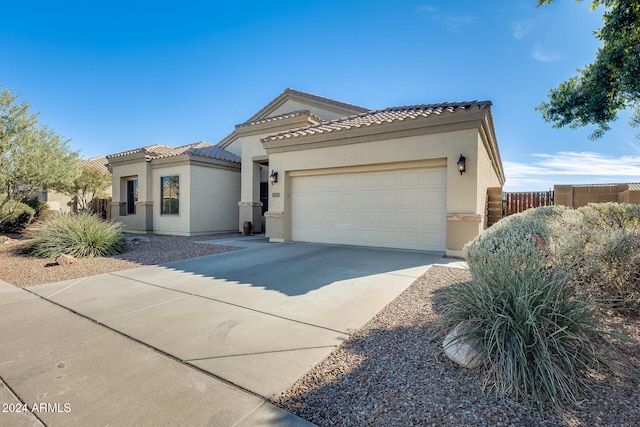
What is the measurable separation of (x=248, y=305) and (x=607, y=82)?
1020 cm

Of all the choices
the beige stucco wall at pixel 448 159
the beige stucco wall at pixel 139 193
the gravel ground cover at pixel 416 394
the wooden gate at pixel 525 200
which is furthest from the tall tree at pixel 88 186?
the wooden gate at pixel 525 200

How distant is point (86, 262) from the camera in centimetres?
812

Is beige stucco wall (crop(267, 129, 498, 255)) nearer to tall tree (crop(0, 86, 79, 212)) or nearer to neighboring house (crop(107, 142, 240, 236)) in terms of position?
neighboring house (crop(107, 142, 240, 236))

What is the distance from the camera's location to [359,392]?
7.80 feet

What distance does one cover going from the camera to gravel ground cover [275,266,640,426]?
79.4 inches

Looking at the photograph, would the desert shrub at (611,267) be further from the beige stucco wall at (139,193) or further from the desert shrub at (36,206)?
the desert shrub at (36,206)

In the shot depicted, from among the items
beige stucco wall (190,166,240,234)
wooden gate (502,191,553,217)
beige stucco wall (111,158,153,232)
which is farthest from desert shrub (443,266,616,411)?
beige stucco wall (111,158,153,232)

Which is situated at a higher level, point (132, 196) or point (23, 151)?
point (23, 151)

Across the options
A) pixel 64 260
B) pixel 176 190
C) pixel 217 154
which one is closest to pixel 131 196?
pixel 176 190

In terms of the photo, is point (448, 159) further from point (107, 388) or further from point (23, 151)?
point (23, 151)

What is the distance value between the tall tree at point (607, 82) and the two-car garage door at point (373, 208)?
397cm

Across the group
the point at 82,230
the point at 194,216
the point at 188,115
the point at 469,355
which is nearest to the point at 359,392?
the point at 469,355

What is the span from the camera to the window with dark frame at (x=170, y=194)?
14.7m

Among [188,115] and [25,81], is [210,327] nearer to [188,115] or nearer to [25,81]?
[25,81]
